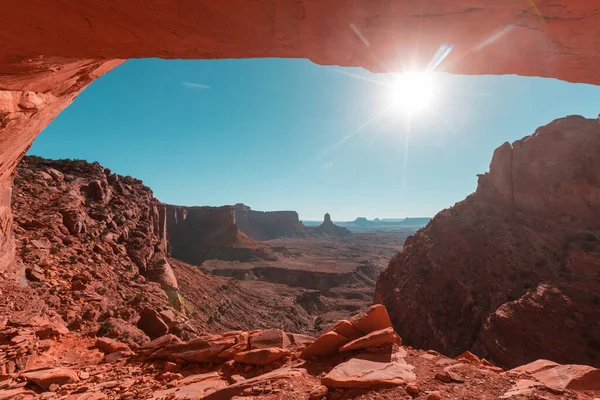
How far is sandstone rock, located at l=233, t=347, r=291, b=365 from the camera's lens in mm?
5070

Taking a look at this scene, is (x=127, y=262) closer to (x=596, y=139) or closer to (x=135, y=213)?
(x=135, y=213)

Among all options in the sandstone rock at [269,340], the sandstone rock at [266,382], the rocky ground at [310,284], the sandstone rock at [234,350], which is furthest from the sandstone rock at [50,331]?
the rocky ground at [310,284]

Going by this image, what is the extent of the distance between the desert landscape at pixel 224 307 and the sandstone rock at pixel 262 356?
3 centimetres

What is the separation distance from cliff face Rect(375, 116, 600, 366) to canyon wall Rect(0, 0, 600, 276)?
21.9 meters

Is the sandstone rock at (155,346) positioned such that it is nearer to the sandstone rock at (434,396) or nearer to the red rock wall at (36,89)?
the red rock wall at (36,89)

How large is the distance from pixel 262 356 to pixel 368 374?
211cm

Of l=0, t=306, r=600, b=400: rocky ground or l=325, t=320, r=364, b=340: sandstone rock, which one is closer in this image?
l=0, t=306, r=600, b=400: rocky ground

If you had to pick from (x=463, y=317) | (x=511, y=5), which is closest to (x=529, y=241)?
(x=463, y=317)

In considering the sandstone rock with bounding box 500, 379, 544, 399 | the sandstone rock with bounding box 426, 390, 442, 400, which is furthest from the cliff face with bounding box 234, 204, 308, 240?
the sandstone rock with bounding box 426, 390, 442, 400

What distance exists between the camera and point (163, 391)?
4484 millimetres

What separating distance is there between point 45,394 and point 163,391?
74.3 inches

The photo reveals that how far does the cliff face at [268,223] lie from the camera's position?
135m

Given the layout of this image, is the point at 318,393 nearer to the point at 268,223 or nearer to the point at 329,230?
the point at 268,223

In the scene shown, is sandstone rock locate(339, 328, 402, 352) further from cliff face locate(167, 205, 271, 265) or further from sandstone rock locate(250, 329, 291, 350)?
cliff face locate(167, 205, 271, 265)
